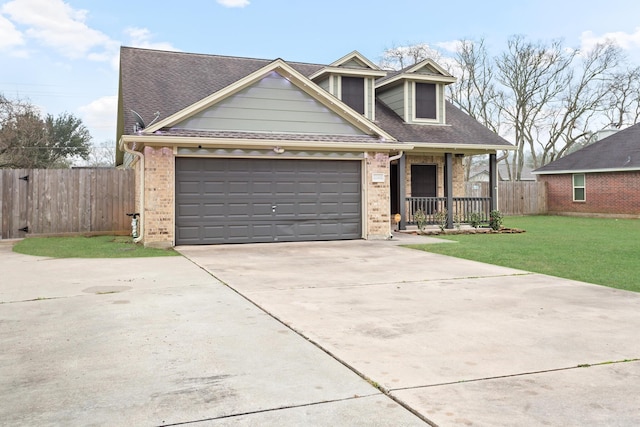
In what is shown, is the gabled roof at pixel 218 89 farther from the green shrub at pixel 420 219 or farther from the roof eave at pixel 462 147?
the green shrub at pixel 420 219

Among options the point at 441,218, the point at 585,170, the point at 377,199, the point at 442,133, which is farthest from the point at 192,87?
the point at 585,170

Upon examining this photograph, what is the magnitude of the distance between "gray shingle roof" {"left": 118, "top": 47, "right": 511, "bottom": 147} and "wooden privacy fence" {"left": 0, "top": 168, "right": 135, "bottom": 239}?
6.96 feet

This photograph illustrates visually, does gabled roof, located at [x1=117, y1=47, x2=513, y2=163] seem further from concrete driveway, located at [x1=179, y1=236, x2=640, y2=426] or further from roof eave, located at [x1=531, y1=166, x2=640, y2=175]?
roof eave, located at [x1=531, y1=166, x2=640, y2=175]

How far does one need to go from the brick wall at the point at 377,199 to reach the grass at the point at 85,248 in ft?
17.6

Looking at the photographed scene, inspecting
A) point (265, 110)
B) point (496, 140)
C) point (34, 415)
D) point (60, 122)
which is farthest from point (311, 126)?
point (60, 122)

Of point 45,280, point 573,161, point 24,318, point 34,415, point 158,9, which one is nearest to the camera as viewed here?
point 34,415

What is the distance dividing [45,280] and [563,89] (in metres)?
40.9

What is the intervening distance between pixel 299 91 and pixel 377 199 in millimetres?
3572

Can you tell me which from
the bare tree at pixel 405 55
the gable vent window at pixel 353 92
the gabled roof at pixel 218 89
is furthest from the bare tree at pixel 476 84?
the gable vent window at pixel 353 92

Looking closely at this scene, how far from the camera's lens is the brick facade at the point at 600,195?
24.6m

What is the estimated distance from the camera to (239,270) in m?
9.09

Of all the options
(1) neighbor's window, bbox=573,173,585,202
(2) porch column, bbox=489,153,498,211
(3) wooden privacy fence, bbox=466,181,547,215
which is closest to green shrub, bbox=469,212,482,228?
(2) porch column, bbox=489,153,498,211

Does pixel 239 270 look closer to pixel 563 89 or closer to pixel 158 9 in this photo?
pixel 158 9

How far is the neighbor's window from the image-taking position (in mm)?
27070
